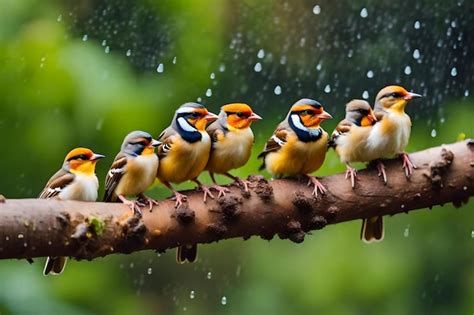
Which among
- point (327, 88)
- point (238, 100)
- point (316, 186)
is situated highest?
point (327, 88)

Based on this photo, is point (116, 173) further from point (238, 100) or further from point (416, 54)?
point (416, 54)

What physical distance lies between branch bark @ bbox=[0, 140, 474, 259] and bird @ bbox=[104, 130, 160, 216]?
0.32 feet

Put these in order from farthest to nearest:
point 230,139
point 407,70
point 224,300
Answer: point 407,70 → point 224,300 → point 230,139

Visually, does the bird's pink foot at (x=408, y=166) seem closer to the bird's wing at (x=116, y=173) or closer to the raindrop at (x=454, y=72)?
the bird's wing at (x=116, y=173)

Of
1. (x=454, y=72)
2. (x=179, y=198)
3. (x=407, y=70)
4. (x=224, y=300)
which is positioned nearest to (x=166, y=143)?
(x=179, y=198)

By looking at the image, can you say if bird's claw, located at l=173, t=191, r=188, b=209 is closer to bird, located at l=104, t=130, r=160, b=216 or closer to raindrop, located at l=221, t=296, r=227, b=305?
bird, located at l=104, t=130, r=160, b=216

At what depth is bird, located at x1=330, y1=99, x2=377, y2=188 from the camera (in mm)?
2945

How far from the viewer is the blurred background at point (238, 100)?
4.32 metres

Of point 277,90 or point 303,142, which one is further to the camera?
point 277,90

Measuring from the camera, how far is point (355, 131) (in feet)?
9.66

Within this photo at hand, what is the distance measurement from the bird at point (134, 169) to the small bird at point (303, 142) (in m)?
0.33

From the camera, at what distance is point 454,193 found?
294cm

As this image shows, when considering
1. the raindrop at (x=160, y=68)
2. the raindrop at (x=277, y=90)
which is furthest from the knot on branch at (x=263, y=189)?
the raindrop at (x=277, y=90)

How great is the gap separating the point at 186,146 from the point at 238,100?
300 cm
